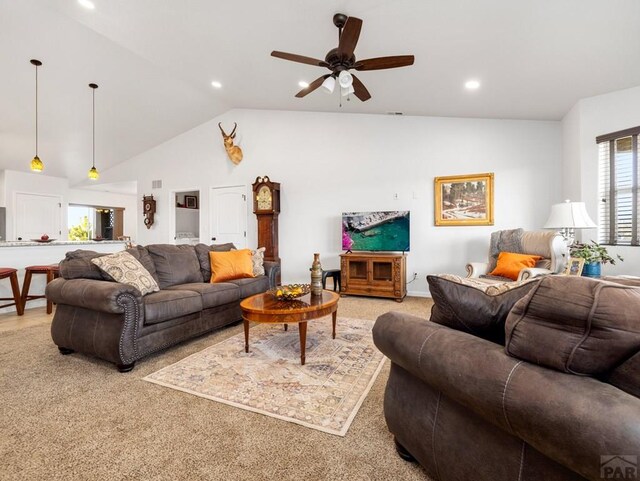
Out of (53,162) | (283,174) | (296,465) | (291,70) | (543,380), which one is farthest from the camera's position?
(53,162)

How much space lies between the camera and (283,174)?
5742 millimetres

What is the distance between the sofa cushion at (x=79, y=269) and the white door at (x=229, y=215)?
11.1 ft

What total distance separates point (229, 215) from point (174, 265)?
9.30 feet

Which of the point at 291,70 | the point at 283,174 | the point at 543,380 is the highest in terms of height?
the point at 291,70

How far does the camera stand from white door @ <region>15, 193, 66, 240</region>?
655 centimetres

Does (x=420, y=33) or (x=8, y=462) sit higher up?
(x=420, y=33)

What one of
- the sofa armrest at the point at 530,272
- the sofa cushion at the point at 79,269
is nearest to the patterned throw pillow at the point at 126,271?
the sofa cushion at the point at 79,269

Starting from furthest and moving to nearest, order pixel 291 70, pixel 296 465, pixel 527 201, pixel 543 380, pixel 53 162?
pixel 53 162 < pixel 527 201 < pixel 291 70 < pixel 296 465 < pixel 543 380

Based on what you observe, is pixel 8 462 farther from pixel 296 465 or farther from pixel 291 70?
pixel 291 70

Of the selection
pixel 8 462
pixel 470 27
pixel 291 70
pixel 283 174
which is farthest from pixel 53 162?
pixel 470 27

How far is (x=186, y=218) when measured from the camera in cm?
742

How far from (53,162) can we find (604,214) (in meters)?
9.20

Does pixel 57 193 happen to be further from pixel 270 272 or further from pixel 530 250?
pixel 530 250

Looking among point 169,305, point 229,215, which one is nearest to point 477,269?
point 169,305
